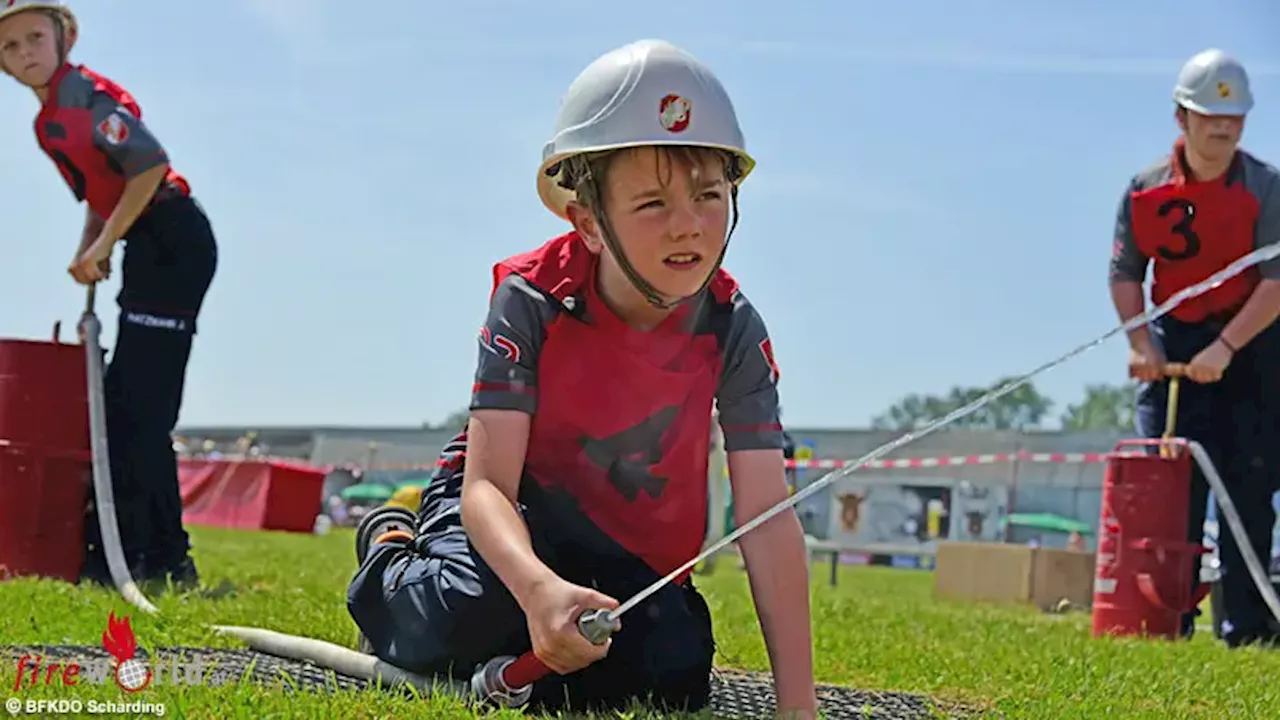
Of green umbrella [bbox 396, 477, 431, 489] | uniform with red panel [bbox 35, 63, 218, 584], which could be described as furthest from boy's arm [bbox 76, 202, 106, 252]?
green umbrella [bbox 396, 477, 431, 489]

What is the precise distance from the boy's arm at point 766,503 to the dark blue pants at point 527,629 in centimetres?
26

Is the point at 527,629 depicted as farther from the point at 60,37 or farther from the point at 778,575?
the point at 60,37

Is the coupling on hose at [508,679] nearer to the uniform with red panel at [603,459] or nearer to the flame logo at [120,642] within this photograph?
the uniform with red panel at [603,459]

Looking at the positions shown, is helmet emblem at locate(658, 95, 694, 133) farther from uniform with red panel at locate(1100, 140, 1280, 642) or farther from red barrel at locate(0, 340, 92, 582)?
uniform with red panel at locate(1100, 140, 1280, 642)

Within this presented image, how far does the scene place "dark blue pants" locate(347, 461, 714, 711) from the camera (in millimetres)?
3432

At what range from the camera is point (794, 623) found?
333 centimetres

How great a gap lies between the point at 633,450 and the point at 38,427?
12.5 feet

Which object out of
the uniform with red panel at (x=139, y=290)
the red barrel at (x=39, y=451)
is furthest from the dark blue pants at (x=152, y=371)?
the red barrel at (x=39, y=451)

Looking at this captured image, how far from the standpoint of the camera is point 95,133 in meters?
6.36

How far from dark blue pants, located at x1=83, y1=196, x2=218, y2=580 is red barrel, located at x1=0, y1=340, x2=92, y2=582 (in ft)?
0.39

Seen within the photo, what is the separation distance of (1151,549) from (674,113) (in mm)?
4879

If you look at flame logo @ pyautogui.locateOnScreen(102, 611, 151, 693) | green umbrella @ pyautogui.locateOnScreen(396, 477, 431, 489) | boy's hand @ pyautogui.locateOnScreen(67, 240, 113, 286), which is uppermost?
boy's hand @ pyautogui.locateOnScreen(67, 240, 113, 286)

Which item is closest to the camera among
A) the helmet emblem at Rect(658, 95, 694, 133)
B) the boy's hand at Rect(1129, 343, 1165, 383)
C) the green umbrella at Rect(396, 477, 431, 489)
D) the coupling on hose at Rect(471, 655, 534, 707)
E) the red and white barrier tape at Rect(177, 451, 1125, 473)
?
the helmet emblem at Rect(658, 95, 694, 133)

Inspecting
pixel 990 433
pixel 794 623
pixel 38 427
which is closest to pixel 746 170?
pixel 794 623
